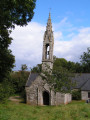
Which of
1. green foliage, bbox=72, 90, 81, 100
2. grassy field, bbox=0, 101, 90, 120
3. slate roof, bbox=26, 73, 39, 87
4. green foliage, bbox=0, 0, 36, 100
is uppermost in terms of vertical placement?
green foliage, bbox=0, 0, 36, 100

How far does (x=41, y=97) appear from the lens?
2362cm

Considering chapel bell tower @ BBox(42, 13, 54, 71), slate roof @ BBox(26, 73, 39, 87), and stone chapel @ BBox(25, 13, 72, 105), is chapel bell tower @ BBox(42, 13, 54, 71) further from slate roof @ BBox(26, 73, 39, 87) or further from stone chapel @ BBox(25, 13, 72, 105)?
slate roof @ BBox(26, 73, 39, 87)

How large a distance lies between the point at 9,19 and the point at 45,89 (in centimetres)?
1474

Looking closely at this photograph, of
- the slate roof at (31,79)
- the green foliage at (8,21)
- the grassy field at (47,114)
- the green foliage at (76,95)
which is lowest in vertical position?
the green foliage at (76,95)

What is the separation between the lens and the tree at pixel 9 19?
36.6ft

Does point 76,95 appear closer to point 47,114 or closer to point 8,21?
point 47,114

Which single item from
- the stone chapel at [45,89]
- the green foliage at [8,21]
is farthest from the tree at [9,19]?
the stone chapel at [45,89]

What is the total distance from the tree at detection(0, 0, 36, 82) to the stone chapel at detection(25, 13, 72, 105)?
759cm

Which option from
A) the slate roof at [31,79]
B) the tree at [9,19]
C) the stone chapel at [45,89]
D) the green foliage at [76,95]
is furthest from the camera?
the slate roof at [31,79]

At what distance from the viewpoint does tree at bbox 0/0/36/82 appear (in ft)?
36.6

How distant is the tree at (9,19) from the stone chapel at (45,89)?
759cm

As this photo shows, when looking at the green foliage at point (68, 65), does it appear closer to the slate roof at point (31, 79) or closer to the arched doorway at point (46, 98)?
the slate roof at point (31, 79)

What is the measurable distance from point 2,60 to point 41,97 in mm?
10942

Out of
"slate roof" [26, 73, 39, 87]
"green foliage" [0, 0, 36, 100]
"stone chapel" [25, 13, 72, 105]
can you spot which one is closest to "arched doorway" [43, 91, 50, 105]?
"stone chapel" [25, 13, 72, 105]
